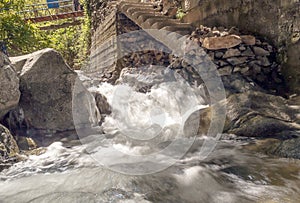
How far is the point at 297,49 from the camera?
13.6ft

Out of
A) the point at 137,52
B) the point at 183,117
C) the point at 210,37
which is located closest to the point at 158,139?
the point at 183,117

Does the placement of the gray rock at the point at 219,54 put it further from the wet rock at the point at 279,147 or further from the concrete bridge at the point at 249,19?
the wet rock at the point at 279,147

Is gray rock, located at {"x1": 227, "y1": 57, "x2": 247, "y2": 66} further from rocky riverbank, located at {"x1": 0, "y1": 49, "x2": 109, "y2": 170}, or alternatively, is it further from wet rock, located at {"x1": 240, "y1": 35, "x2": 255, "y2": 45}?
rocky riverbank, located at {"x1": 0, "y1": 49, "x2": 109, "y2": 170}

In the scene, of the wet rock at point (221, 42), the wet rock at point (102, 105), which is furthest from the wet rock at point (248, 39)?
the wet rock at point (102, 105)

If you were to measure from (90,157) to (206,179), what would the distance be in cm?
196

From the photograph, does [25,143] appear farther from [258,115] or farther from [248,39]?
[248,39]

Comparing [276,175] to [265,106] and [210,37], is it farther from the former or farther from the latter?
[210,37]

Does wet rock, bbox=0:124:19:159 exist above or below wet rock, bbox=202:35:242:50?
below

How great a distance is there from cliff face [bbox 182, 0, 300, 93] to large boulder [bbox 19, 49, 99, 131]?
3.94 metres

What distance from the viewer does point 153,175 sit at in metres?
2.63

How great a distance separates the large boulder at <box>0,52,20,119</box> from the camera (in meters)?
4.15

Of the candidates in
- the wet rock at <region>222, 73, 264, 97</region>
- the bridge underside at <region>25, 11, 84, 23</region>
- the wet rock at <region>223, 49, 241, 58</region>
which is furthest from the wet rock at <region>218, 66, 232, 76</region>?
the bridge underside at <region>25, 11, 84, 23</region>

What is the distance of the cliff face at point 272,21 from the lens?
13.7 feet

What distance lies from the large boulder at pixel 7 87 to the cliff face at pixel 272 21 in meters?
4.72
